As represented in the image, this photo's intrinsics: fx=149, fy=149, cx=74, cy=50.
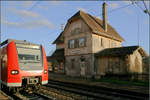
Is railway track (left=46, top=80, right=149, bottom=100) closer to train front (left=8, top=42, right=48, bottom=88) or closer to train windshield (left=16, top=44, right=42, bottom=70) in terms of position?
train front (left=8, top=42, right=48, bottom=88)

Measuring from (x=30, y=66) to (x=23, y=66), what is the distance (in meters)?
0.36

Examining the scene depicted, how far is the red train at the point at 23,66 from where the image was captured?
7.09 m

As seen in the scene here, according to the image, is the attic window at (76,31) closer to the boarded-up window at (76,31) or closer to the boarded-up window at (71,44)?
the boarded-up window at (76,31)

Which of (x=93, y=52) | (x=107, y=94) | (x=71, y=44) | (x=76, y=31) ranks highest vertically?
(x=76, y=31)

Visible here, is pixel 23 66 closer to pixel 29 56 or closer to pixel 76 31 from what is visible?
pixel 29 56

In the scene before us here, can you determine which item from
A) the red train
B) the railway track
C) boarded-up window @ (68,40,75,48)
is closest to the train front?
the red train

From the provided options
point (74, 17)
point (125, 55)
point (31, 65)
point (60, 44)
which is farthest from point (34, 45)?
point (60, 44)

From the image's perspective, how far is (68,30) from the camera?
23188 mm

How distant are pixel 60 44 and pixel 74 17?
8831mm

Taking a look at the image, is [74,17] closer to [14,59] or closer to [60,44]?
[60,44]

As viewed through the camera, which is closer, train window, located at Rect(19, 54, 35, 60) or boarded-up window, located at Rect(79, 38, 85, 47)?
train window, located at Rect(19, 54, 35, 60)

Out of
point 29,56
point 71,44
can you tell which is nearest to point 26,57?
point 29,56

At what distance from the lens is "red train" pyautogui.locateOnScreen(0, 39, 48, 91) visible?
7090mm

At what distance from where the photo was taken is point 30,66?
7.60 metres
